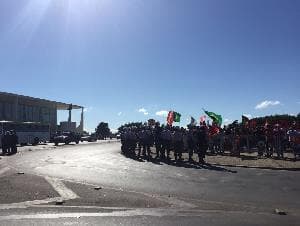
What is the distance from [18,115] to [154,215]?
303 ft

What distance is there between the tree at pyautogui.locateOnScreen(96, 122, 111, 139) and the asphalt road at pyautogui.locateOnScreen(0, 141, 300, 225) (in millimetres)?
84535

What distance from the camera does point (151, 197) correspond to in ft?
42.2

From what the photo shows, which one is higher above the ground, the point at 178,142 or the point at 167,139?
the point at 167,139

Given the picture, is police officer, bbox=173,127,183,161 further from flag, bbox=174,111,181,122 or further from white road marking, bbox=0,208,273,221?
white road marking, bbox=0,208,273,221

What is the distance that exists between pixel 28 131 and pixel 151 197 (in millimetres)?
52411

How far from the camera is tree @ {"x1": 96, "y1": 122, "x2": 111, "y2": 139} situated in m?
104

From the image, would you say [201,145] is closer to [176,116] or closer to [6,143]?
[176,116]

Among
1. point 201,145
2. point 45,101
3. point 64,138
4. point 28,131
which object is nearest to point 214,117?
point 201,145

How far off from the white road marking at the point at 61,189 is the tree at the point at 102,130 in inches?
3412

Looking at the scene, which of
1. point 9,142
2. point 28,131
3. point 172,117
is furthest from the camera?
point 28,131

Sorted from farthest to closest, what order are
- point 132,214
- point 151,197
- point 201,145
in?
point 201,145
point 151,197
point 132,214

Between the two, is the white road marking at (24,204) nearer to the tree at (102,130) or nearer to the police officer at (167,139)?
the police officer at (167,139)

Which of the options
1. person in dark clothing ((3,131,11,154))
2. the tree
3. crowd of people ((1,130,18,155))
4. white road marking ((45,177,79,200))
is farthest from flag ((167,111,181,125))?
the tree

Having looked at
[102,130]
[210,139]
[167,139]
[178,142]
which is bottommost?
[178,142]
